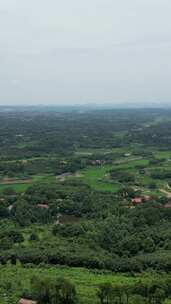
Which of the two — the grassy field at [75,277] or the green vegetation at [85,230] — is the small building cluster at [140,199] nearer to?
the green vegetation at [85,230]

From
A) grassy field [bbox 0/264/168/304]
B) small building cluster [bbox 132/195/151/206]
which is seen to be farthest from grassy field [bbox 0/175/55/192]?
grassy field [bbox 0/264/168/304]

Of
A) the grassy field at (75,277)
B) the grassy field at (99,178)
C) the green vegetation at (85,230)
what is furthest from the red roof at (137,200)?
the grassy field at (75,277)

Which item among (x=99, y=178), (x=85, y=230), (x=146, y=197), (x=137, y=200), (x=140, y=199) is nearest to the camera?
(x=85, y=230)

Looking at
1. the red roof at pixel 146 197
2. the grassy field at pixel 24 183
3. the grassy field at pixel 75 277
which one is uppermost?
the grassy field at pixel 75 277

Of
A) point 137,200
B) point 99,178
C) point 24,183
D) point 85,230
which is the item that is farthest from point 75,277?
point 99,178

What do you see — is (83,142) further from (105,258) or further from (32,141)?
(105,258)

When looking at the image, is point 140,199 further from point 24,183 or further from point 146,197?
point 24,183

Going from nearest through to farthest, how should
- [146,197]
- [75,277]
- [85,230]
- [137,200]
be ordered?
[75,277] < [85,230] < [137,200] < [146,197]

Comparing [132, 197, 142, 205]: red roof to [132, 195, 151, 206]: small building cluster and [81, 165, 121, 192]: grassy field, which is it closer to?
[132, 195, 151, 206]: small building cluster

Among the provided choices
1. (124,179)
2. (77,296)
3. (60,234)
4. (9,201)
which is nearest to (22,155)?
(124,179)

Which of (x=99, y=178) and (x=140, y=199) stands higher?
(x=140, y=199)
